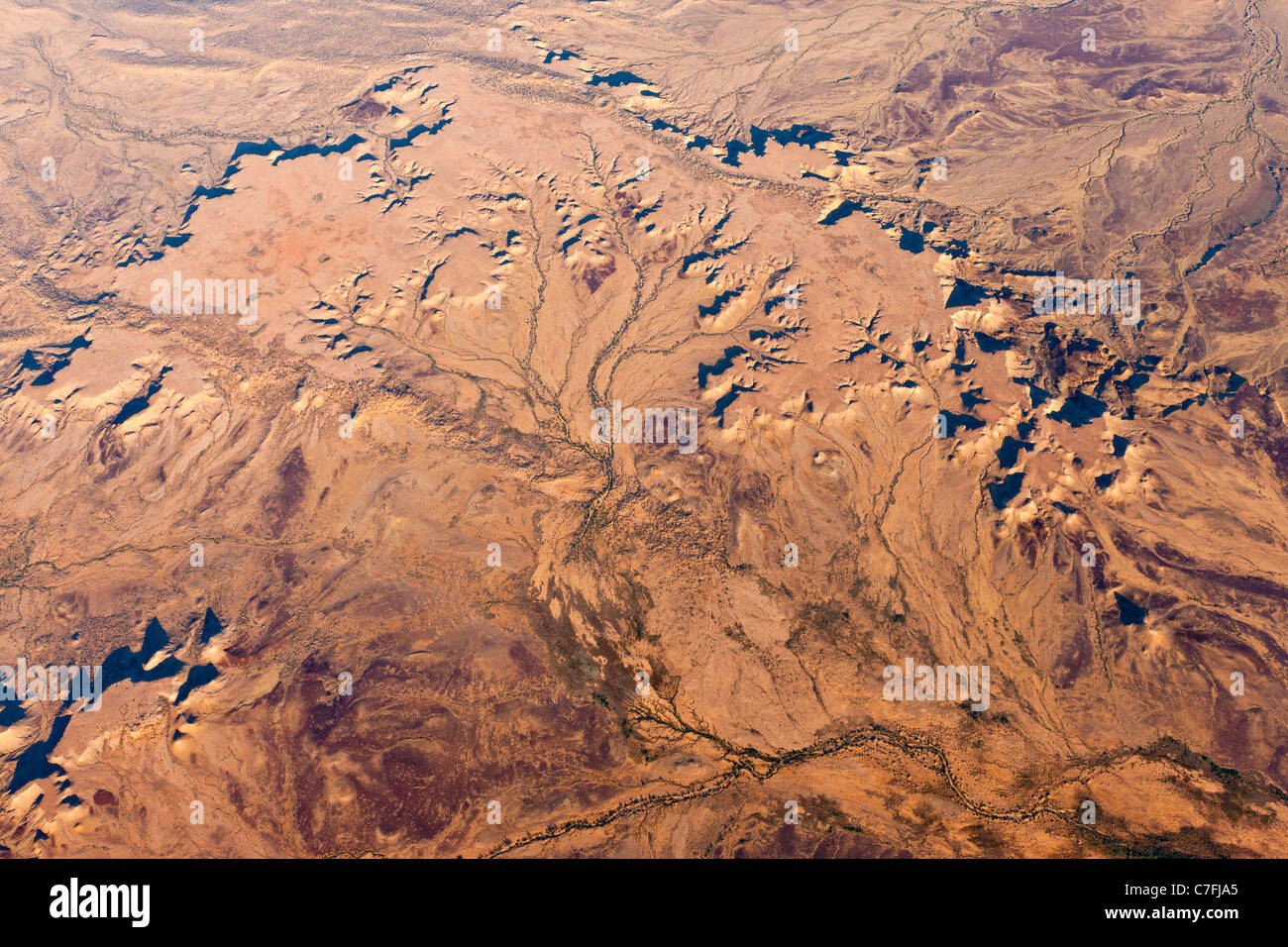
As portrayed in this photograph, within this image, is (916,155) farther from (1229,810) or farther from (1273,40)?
(1229,810)

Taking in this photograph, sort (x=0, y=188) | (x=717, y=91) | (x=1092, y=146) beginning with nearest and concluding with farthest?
(x=1092, y=146), (x=0, y=188), (x=717, y=91)

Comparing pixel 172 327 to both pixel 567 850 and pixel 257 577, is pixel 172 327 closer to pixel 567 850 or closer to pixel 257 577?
pixel 257 577

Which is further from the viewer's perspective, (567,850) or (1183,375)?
(1183,375)

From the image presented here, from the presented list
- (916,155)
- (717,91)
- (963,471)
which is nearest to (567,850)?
(963,471)

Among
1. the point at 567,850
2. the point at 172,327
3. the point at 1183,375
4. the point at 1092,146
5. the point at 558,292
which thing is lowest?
the point at 567,850

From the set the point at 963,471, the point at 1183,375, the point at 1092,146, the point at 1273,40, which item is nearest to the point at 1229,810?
the point at 963,471

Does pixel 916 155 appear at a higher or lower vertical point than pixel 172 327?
higher

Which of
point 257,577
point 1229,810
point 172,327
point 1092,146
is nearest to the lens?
point 1229,810
